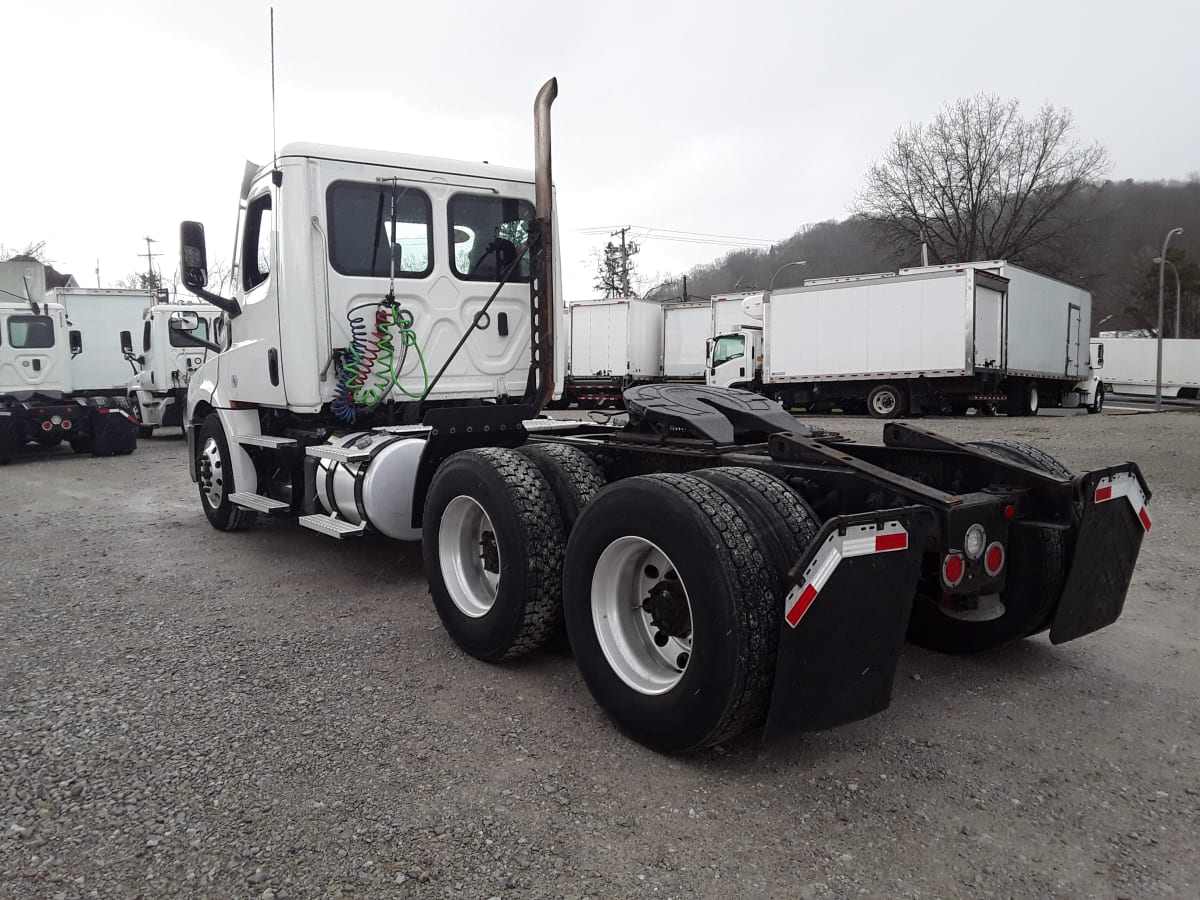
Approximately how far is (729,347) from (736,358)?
1.27 ft

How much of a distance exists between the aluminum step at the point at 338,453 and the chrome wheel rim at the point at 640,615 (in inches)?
102

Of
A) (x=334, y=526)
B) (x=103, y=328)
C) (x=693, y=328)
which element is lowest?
(x=334, y=526)

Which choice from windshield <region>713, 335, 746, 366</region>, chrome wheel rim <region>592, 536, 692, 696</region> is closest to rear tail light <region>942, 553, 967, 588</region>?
chrome wheel rim <region>592, 536, 692, 696</region>

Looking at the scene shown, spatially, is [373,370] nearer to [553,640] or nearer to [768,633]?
[553,640]

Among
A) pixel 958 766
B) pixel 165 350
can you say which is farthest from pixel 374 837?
pixel 165 350

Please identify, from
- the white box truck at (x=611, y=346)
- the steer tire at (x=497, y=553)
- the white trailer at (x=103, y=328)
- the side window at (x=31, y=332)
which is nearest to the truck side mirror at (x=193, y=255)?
the steer tire at (x=497, y=553)

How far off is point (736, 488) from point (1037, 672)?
6.48 feet

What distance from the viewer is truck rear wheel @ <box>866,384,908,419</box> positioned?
21969 millimetres

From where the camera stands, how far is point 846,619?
273cm

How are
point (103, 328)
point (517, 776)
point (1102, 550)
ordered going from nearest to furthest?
point (517, 776)
point (1102, 550)
point (103, 328)

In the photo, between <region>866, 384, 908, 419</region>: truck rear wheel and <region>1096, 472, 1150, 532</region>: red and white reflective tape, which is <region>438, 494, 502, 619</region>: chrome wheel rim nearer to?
<region>1096, 472, 1150, 532</region>: red and white reflective tape

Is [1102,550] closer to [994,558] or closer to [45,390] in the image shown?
[994,558]

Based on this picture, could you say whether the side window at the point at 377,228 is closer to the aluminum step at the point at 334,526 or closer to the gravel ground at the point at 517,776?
the aluminum step at the point at 334,526

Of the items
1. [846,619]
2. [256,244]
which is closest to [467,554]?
[846,619]
